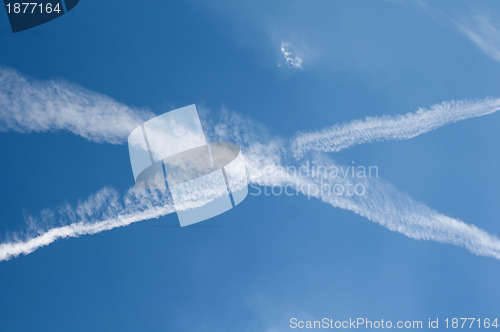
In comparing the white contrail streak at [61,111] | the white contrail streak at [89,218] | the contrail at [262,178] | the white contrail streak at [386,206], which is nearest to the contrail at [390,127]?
Result: the contrail at [262,178]

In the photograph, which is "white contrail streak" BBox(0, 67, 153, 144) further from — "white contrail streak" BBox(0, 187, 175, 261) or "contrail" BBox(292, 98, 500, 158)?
"contrail" BBox(292, 98, 500, 158)

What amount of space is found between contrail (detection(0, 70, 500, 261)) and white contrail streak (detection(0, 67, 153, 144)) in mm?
16

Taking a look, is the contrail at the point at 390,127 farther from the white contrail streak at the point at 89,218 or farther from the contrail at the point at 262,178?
the white contrail streak at the point at 89,218

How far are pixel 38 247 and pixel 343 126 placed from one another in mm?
5330

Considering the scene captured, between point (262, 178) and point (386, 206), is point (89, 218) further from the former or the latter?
point (386, 206)

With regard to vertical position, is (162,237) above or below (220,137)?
below

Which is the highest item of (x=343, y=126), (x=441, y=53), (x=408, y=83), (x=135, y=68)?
(x=135, y=68)

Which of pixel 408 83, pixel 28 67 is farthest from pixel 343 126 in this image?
pixel 28 67

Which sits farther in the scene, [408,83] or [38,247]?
[408,83]

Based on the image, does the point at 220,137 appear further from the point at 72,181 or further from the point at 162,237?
the point at 72,181

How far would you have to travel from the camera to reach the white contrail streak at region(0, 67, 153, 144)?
557cm

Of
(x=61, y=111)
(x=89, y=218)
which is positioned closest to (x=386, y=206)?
(x=89, y=218)

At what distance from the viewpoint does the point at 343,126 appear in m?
5.89

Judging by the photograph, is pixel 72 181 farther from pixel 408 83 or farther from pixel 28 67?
pixel 408 83
